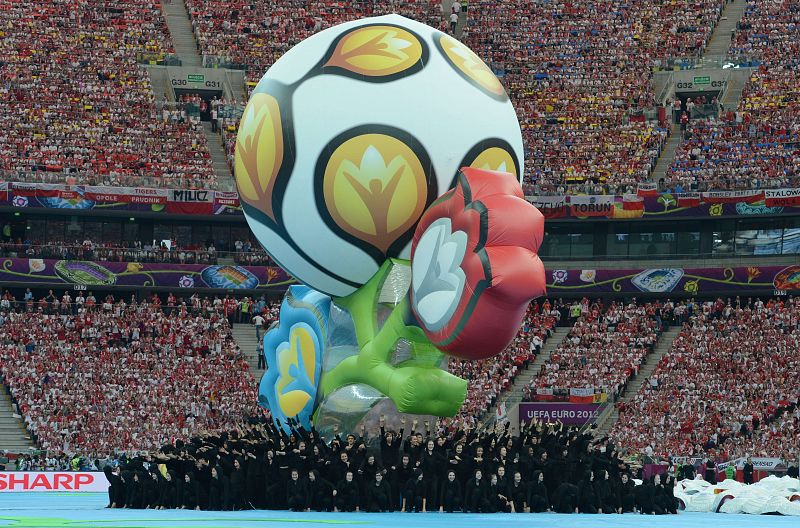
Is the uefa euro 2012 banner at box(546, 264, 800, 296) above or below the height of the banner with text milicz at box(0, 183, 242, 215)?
below

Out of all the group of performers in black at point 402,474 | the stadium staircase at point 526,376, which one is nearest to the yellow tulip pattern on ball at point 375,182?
the group of performers in black at point 402,474

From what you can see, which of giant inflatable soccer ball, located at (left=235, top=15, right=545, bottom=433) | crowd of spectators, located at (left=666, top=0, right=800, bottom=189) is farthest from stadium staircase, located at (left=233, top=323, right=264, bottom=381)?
giant inflatable soccer ball, located at (left=235, top=15, right=545, bottom=433)

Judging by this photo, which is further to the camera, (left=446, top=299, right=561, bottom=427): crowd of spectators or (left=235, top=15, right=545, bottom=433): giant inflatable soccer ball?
(left=446, top=299, right=561, bottom=427): crowd of spectators

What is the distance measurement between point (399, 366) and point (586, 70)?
38.2 meters

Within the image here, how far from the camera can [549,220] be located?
5053 centimetres

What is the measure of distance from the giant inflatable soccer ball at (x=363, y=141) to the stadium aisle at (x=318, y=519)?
13.3 feet

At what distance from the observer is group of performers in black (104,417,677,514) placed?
2198 cm

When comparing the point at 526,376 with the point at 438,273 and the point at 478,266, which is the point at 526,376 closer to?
the point at 438,273

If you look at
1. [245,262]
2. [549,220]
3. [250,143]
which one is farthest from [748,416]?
[250,143]

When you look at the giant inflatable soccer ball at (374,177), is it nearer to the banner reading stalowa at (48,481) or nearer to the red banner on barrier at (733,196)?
the banner reading stalowa at (48,481)

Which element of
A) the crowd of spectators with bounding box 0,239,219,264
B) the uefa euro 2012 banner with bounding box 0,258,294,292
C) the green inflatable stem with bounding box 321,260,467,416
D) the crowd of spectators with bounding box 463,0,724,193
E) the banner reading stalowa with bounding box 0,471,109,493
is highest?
the crowd of spectators with bounding box 463,0,724,193

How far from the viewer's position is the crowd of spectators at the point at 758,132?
49625mm

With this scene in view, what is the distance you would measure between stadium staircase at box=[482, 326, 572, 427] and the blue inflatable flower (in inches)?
637

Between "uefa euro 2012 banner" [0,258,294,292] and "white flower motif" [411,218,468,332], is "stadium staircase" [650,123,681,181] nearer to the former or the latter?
"uefa euro 2012 banner" [0,258,294,292]
